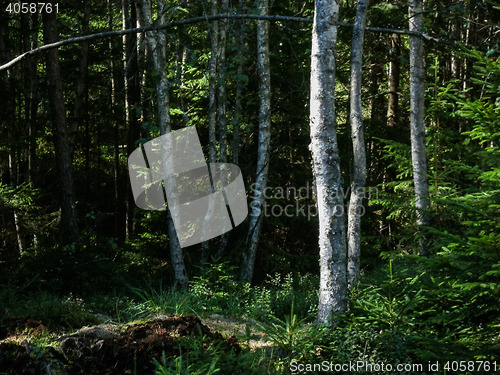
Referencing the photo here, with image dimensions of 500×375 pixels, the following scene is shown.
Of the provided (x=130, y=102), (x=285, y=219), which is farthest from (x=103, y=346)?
(x=130, y=102)

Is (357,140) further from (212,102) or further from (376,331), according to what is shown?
(212,102)

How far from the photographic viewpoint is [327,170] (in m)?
5.60

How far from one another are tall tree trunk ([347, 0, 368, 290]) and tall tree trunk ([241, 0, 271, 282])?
2923 mm

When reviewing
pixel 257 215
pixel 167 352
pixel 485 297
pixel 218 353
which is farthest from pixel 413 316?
pixel 257 215

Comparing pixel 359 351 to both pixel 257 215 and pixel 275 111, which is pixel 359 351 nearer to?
pixel 257 215

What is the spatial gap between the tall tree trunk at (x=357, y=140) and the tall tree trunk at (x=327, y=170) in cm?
248

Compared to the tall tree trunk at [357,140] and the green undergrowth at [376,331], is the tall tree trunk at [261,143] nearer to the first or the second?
the tall tree trunk at [357,140]

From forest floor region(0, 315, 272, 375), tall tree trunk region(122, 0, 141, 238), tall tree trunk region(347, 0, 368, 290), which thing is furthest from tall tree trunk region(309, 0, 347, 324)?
tall tree trunk region(122, 0, 141, 238)

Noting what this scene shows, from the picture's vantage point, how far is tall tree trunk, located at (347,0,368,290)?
7945 mm

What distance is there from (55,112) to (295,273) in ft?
22.3

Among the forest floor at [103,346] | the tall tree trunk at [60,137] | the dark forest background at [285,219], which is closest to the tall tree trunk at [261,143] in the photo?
the dark forest background at [285,219]

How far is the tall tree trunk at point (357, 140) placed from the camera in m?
7.95

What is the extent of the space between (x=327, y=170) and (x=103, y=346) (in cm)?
316
